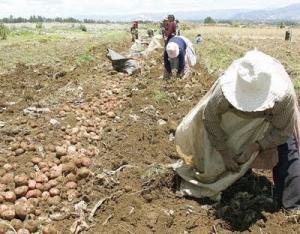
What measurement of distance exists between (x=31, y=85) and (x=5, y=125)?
3.59m

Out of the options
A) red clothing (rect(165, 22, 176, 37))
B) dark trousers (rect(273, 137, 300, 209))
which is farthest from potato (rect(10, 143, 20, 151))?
red clothing (rect(165, 22, 176, 37))

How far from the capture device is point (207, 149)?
12.5 ft

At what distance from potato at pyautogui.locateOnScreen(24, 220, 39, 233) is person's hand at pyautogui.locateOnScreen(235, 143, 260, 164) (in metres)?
1.53

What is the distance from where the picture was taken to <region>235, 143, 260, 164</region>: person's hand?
11.8 feet

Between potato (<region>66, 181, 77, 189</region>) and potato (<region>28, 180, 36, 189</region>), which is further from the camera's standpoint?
potato (<region>66, 181, 77, 189</region>)

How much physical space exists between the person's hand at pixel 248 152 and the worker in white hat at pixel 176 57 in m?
3.97

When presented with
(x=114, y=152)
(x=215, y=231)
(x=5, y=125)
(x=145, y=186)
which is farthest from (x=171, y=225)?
(x=5, y=125)

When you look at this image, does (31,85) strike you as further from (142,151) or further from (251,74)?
(251,74)

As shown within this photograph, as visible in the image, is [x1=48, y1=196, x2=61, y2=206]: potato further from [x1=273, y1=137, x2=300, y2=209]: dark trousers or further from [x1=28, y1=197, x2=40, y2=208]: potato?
[x1=273, y1=137, x2=300, y2=209]: dark trousers

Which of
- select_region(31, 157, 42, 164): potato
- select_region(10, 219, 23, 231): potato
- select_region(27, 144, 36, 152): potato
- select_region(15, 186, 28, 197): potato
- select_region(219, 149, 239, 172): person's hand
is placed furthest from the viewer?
select_region(27, 144, 36, 152): potato

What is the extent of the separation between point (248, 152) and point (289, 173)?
13.8 inches

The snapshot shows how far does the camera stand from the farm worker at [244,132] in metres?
3.26

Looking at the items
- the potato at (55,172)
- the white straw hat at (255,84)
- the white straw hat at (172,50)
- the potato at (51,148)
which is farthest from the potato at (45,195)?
the white straw hat at (172,50)

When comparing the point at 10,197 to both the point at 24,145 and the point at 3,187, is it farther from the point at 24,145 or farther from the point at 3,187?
the point at 24,145
